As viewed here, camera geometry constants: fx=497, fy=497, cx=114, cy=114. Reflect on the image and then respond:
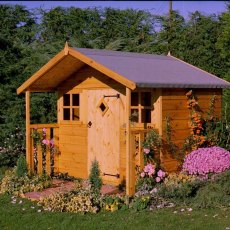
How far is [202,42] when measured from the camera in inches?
652

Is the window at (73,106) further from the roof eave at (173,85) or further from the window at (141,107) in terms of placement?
the roof eave at (173,85)

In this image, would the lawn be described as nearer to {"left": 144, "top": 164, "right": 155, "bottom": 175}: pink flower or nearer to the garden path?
the garden path

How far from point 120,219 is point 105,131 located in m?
3.25

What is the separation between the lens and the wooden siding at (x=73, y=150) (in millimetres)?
11141

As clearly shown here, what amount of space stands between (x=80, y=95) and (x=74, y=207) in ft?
11.7

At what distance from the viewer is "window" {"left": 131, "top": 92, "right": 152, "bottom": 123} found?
32.5 feet

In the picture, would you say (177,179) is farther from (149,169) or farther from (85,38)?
(85,38)

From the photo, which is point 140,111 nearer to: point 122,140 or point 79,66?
point 122,140

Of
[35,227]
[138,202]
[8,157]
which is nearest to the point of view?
[35,227]

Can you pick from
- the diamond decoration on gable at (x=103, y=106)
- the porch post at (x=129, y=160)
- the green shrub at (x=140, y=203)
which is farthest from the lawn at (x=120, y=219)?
the diamond decoration on gable at (x=103, y=106)

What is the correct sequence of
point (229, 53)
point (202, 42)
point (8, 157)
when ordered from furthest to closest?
point (202, 42) → point (229, 53) → point (8, 157)

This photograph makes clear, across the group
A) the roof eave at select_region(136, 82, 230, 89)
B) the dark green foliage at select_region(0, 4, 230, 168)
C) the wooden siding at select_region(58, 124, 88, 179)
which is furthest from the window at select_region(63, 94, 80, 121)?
the roof eave at select_region(136, 82, 230, 89)

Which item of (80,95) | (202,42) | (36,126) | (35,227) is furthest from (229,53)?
(35,227)

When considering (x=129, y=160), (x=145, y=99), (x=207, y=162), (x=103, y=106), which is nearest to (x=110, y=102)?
(x=103, y=106)
